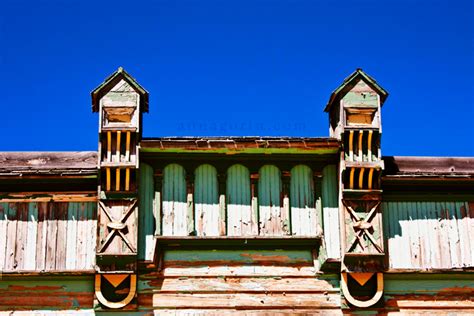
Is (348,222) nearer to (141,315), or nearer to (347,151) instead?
(347,151)

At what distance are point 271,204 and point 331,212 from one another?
111cm

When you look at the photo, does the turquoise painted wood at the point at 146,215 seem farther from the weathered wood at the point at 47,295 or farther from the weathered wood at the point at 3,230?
the weathered wood at the point at 3,230

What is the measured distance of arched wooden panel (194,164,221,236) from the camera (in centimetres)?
1628

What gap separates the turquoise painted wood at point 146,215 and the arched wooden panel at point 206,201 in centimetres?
72

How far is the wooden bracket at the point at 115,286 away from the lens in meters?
15.8

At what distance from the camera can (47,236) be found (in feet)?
53.1

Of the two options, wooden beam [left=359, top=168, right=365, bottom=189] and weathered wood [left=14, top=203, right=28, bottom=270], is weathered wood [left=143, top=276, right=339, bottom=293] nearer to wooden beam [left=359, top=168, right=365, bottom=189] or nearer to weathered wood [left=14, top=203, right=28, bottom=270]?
wooden beam [left=359, top=168, right=365, bottom=189]

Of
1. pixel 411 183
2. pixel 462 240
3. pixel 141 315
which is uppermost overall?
pixel 411 183

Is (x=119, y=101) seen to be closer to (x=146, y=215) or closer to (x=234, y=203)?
(x=146, y=215)

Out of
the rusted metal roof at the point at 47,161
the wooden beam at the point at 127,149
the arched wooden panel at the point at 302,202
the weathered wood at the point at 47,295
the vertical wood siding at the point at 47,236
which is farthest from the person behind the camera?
the rusted metal roof at the point at 47,161

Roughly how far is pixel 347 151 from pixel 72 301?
18.4 ft

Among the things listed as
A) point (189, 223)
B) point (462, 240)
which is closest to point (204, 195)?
point (189, 223)

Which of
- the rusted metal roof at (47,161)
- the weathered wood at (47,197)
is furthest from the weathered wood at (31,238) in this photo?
the rusted metal roof at (47,161)

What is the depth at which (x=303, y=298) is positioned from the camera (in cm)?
1606
